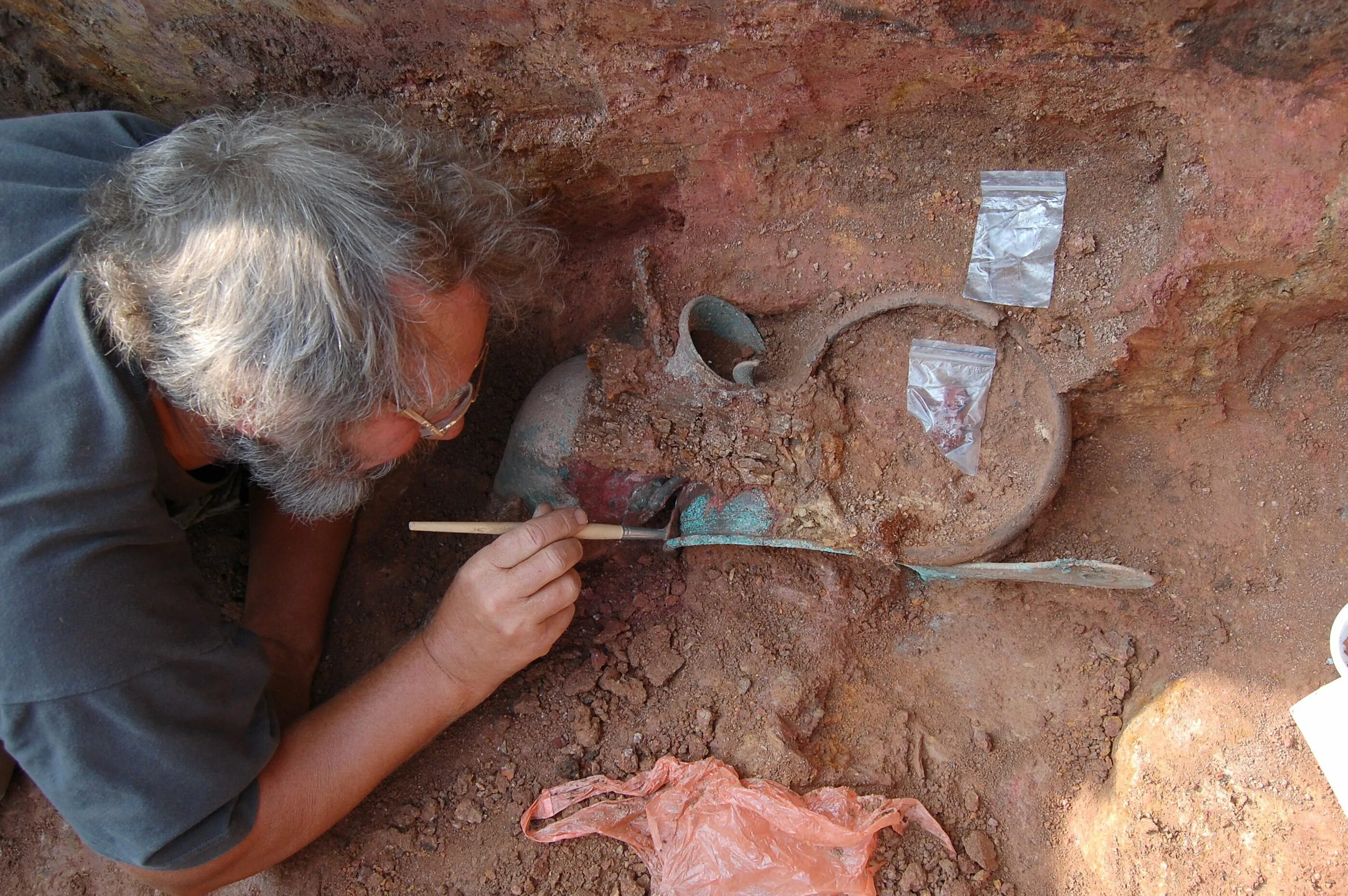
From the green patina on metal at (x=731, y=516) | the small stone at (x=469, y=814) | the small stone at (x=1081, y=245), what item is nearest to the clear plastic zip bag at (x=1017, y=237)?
the small stone at (x=1081, y=245)

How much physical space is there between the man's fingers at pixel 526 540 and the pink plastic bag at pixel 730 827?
1.86 ft

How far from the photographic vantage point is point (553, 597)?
1.80 m

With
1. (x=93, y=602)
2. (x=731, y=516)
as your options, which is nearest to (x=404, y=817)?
(x=93, y=602)

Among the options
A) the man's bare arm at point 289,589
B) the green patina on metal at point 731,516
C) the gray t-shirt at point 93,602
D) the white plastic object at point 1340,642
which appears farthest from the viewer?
the man's bare arm at point 289,589

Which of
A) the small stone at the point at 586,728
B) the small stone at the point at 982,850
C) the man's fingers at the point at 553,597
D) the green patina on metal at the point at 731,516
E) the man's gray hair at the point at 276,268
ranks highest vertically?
the man's gray hair at the point at 276,268

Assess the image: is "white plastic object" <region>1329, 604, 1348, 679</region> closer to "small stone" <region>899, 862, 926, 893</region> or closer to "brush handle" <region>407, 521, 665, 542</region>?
"small stone" <region>899, 862, 926, 893</region>

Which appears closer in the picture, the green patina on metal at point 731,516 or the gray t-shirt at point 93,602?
the gray t-shirt at point 93,602

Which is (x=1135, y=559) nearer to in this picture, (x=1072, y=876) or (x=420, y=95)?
(x=1072, y=876)

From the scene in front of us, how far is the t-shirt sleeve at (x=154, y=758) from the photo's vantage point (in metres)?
1.41

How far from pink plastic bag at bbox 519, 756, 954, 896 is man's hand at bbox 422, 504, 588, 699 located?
34 centimetres

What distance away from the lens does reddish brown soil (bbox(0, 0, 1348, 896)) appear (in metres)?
1.65

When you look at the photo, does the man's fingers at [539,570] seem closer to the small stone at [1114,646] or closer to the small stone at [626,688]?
the small stone at [626,688]

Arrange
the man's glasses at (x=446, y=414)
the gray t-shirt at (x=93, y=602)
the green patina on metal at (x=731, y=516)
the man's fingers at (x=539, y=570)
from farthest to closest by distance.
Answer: the green patina on metal at (x=731, y=516)
the man's fingers at (x=539, y=570)
the man's glasses at (x=446, y=414)
the gray t-shirt at (x=93, y=602)

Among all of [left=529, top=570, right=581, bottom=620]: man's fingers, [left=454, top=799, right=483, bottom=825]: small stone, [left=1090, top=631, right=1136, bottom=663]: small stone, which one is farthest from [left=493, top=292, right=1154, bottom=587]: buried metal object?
[left=454, top=799, right=483, bottom=825]: small stone
